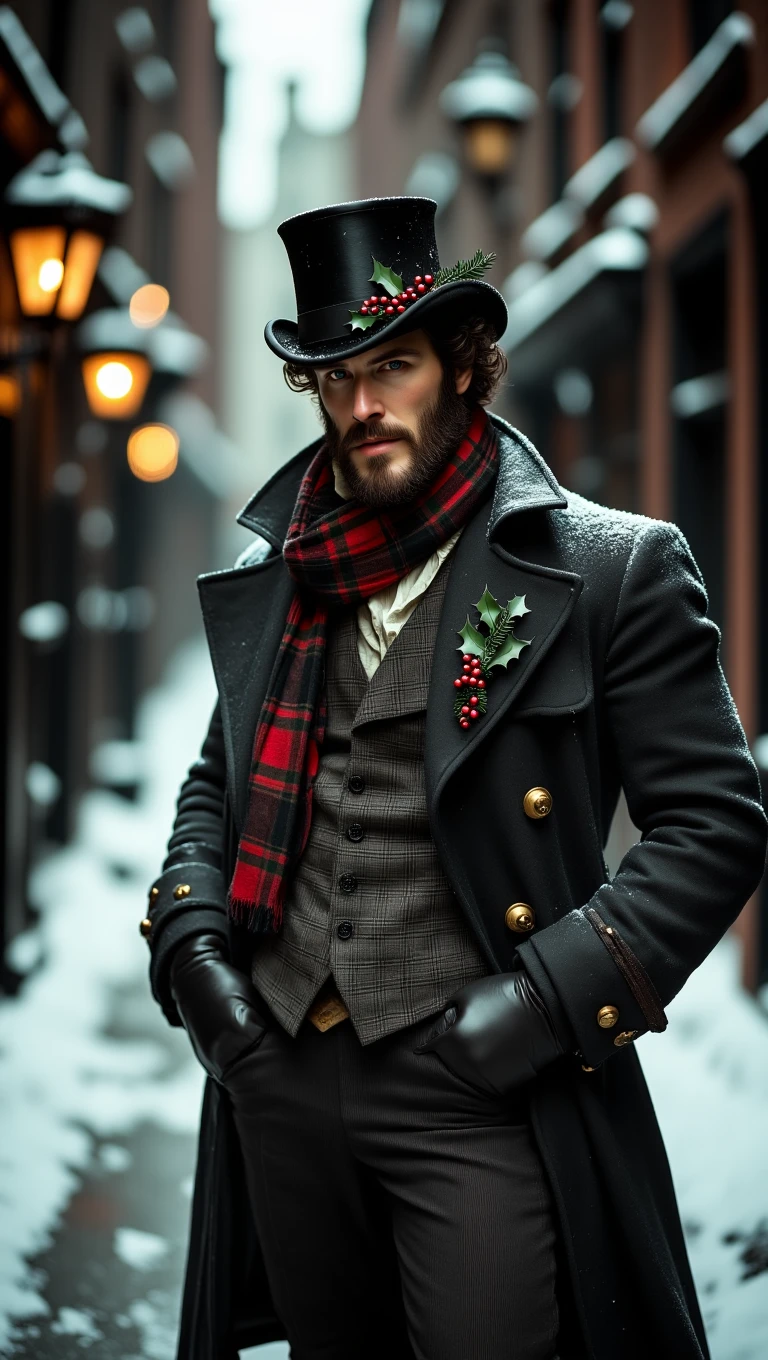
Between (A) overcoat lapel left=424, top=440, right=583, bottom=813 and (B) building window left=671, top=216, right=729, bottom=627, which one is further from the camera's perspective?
(B) building window left=671, top=216, right=729, bottom=627

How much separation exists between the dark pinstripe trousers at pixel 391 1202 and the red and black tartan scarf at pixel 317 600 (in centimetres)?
27

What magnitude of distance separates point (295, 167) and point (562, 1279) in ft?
230

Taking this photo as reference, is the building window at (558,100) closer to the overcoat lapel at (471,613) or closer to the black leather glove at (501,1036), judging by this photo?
the overcoat lapel at (471,613)

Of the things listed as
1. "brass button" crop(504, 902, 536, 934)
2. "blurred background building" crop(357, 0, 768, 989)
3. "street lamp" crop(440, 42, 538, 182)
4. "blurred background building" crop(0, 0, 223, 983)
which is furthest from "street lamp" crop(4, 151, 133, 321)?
"brass button" crop(504, 902, 536, 934)

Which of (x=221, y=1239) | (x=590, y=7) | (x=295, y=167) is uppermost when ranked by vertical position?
(x=295, y=167)

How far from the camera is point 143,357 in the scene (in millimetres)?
8375

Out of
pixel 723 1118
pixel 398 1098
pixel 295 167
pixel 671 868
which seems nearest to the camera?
pixel 671 868

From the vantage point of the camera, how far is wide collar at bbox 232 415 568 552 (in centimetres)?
231

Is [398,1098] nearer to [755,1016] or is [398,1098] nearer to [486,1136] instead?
[486,1136]

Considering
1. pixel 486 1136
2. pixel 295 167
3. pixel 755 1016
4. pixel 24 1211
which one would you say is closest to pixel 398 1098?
pixel 486 1136

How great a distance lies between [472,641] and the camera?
7.47 feet

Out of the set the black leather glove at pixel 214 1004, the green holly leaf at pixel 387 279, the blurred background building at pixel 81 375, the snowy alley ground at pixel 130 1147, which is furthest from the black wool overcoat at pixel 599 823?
the blurred background building at pixel 81 375

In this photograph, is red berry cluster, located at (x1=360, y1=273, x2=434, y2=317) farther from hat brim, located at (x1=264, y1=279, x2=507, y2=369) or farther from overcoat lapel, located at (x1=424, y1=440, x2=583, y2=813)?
overcoat lapel, located at (x1=424, y1=440, x2=583, y2=813)

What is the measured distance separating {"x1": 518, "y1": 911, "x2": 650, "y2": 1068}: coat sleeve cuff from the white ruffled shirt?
57 centimetres
